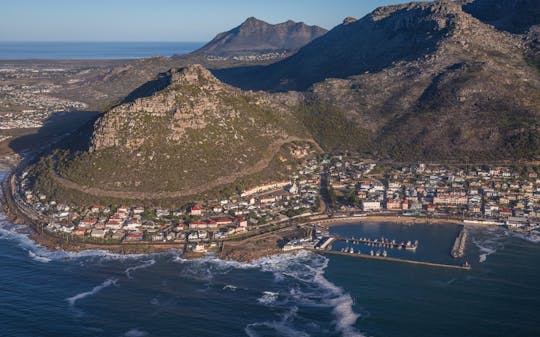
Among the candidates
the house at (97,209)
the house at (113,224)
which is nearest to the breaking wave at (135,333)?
the house at (113,224)

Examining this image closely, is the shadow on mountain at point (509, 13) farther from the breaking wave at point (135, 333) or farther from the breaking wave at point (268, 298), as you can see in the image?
the breaking wave at point (135, 333)

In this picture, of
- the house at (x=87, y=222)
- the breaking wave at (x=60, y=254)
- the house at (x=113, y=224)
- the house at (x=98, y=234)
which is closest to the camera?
the breaking wave at (x=60, y=254)

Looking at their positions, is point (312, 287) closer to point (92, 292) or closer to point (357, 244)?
point (357, 244)

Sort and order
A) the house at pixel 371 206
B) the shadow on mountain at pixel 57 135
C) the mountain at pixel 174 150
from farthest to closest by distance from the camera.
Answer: the shadow on mountain at pixel 57 135 → the mountain at pixel 174 150 → the house at pixel 371 206

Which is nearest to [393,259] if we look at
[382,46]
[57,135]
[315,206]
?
[315,206]

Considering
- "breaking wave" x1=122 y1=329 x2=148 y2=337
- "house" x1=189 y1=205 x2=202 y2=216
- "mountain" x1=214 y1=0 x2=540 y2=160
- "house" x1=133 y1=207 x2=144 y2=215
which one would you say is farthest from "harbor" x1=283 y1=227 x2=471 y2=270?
"mountain" x1=214 y1=0 x2=540 y2=160

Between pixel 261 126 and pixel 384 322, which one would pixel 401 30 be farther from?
pixel 384 322
